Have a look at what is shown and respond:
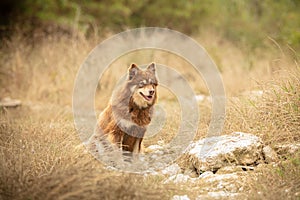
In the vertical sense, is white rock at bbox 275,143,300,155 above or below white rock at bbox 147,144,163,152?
above

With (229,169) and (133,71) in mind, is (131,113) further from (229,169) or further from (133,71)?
(229,169)

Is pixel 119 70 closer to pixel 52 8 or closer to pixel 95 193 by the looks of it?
pixel 52 8

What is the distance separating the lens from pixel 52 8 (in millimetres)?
14578

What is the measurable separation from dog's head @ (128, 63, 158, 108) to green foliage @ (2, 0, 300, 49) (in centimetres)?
734

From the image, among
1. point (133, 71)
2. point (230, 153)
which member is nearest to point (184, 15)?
point (133, 71)

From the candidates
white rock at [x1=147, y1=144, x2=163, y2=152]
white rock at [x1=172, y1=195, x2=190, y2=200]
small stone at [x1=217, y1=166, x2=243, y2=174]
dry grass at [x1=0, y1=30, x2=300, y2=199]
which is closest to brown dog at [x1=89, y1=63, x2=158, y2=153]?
white rock at [x1=147, y1=144, x2=163, y2=152]

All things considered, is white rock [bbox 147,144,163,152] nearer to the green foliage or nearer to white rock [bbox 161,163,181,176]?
white rock [bbox 161,163,181,176]

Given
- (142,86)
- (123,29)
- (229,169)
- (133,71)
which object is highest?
(123,29)

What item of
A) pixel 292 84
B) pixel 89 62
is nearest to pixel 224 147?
pixel 292 84

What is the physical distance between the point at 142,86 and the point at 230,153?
1.62 metres

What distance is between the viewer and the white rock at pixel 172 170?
5679 millimetres

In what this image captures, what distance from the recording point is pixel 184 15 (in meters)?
16.8

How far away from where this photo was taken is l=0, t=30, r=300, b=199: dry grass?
4.26 meters

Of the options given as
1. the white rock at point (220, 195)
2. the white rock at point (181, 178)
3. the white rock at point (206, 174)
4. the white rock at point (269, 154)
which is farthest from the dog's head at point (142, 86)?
the white rock at point (220, 195)
